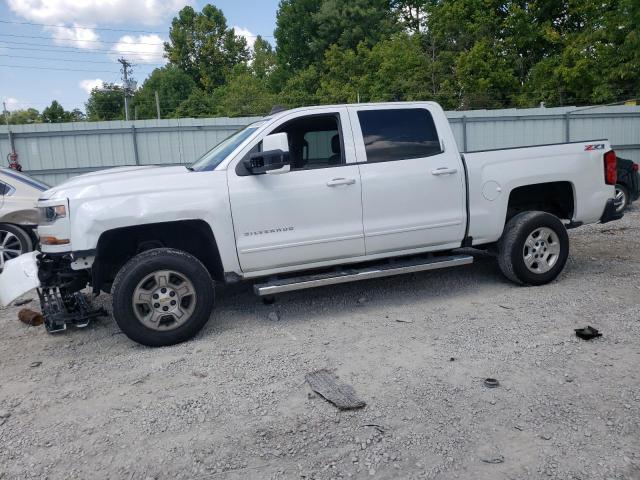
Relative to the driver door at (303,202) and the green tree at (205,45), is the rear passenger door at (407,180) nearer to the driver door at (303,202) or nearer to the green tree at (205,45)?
the driver door at (303,202)

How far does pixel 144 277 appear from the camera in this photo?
4.54 metres

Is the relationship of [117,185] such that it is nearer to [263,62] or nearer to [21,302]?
[21,302]

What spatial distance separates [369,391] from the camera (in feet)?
11.9

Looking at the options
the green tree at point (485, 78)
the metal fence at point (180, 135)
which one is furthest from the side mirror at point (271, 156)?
the green tree at point (485, 78)

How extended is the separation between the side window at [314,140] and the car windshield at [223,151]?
→ 0.35 m

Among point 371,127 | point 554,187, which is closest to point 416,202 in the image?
point 371,127

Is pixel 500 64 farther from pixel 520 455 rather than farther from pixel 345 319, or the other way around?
pixel 520 455

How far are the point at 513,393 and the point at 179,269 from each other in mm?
2756

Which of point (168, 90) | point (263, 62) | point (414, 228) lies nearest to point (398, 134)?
point (414, 228)

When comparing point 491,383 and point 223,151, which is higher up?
point 223,151

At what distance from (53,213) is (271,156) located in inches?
72.8

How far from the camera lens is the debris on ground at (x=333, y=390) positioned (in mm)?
3457

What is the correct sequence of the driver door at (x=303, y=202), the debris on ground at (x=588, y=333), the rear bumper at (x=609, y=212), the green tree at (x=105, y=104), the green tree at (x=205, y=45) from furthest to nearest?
the green tree at (x=105, y=104)
the green tree at (x=205, y=45)
the rear bumper at (x=609, y=212)
the driver door at (x=303, y=202)
the debris on ground at (x=588, y=333)

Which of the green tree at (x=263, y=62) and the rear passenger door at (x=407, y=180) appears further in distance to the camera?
the green tree at (x=263, y=62)
